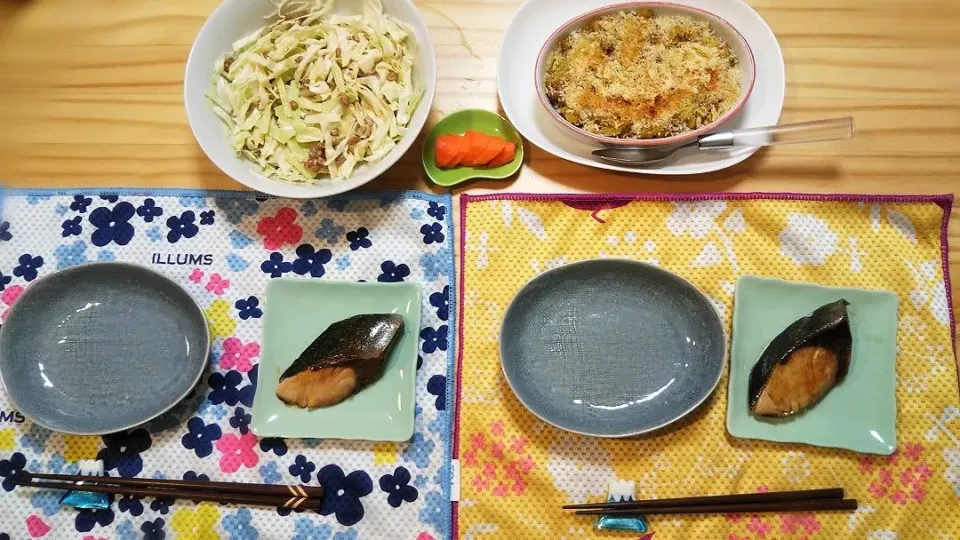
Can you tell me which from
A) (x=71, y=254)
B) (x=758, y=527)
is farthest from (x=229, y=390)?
(x=758, y=527)

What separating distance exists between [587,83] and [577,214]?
1.04ft

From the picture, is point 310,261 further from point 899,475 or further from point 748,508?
point 899,475

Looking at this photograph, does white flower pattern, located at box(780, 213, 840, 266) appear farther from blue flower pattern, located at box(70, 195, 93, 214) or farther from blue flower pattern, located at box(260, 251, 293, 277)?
blue flower pattern, located at box(70, 195, 93, 214)

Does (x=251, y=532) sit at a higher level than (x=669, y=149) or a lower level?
lower

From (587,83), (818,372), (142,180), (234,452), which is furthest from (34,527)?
(818,372)

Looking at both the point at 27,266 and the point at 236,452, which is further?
the point at 27,266

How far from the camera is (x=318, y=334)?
62.2 inches

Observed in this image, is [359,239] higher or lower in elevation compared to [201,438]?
higher

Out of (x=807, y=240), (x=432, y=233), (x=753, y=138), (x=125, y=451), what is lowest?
(x=125, y=451)

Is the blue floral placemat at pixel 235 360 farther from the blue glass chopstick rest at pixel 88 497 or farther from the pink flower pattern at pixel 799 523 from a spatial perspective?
the pink flower pattern at pixel 799 523

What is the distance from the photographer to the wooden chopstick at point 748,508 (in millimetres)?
1489

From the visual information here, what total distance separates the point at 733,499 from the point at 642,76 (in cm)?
100

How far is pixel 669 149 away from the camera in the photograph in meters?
1.59

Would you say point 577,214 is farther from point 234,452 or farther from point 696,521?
point 234,452
